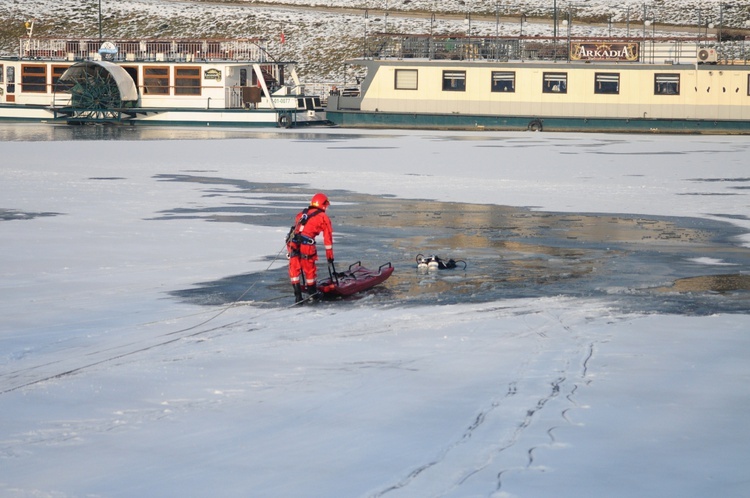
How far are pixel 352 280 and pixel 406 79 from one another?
36.7 meters

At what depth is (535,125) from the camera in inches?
1795

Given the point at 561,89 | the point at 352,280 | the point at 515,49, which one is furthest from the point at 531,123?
the point at 352,280

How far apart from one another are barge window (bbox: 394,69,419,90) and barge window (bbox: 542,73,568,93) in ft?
18.9

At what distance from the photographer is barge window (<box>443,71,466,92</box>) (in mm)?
46875

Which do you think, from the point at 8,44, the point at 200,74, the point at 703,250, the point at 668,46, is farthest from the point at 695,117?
the point at 8,44

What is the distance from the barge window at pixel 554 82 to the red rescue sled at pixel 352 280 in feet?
115

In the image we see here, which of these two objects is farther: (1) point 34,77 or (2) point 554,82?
(1) point 34,77

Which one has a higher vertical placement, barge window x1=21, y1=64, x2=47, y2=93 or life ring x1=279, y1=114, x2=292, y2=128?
barge window x1=21, y1=64, x2=47, y2=93

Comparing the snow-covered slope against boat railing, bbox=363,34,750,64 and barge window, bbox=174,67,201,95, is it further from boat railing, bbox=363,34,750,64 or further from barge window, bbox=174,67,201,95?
barge window, bbox=174,67,201,95

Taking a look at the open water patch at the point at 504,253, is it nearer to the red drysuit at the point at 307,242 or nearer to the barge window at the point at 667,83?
the red drysuit at the point at 307,242

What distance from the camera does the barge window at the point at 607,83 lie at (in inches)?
1788

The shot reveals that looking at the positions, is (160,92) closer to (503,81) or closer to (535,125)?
(503,81)

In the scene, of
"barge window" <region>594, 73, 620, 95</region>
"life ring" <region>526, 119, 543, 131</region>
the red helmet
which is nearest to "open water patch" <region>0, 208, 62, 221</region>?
the red helmet

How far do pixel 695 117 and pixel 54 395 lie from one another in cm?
4081
